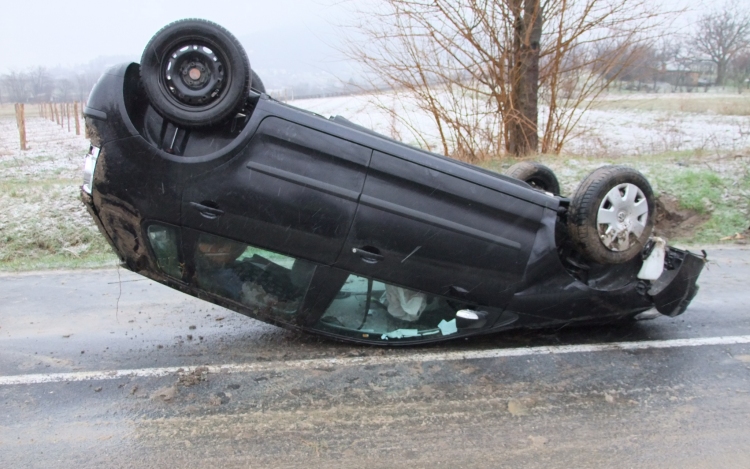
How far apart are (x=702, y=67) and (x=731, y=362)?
30.4 m

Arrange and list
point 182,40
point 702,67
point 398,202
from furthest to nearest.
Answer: point 702,67 → point 398,202 → point 182,40

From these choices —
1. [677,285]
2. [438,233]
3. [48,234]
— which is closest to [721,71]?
[677,285]

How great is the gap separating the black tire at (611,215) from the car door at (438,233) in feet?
0.98

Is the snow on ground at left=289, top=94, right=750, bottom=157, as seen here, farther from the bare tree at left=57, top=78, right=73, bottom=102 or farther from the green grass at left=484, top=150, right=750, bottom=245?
the bare tree at left=57, top=78, right=73, bottom=102

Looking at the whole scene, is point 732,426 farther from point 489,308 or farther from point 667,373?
point 489,308

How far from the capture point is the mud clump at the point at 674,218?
8.59 m

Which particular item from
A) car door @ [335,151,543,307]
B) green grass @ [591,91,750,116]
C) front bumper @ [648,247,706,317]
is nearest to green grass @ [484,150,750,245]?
front bumper @ [648,247,706,317]

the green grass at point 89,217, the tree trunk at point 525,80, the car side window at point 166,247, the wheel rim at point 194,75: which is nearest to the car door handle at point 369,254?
the car side window at point 166,247

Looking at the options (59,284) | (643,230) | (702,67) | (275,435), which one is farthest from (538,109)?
(702,67)

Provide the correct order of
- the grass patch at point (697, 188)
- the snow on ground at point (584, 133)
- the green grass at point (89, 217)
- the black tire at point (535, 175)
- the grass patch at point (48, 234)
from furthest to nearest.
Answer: the snow on ground at point (584, 133) < the grass patch at point (697, 188) < the green grass at point (89, 217) < the grass patch at point (48, 234) < the black tire at point (535, 175)

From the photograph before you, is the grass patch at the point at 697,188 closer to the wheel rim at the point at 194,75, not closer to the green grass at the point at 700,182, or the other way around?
the green grass at the point at 700,182

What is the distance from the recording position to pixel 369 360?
169 inches

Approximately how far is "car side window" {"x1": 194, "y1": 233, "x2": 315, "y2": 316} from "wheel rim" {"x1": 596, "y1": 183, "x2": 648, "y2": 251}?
1.97 m

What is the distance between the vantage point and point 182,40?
12.3 ft
